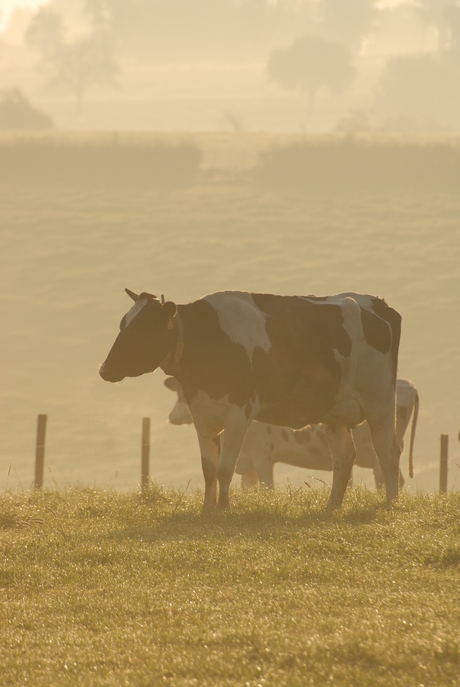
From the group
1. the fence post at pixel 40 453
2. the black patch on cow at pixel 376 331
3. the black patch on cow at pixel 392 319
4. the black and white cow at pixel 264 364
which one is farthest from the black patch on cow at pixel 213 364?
the fence post at pixel 40 453

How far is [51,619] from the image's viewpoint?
6039mm

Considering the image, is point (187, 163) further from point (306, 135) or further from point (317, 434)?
point (317, 434)

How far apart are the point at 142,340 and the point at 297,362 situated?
169 cm

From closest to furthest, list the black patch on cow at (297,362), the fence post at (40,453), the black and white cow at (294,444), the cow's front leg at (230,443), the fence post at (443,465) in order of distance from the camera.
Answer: the cow's front leg at (230,443) → the black patch on cow at (297,362) → the black and white cow at (294,444) → the fence post at (40,453) → the fence post at (443,465)

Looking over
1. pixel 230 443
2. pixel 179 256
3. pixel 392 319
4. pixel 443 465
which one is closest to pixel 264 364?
pixel 230 443

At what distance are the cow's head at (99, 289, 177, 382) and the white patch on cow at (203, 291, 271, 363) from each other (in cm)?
57

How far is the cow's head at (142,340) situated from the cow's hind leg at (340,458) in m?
2.36

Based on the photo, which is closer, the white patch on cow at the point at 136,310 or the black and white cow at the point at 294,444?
the white patch on cow at the point at 136,310

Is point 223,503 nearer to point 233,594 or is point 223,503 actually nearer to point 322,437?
point 233,594

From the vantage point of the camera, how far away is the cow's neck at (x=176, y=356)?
9742mm

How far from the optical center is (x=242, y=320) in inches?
388

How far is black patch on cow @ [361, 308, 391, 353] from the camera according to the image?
34.4 ft

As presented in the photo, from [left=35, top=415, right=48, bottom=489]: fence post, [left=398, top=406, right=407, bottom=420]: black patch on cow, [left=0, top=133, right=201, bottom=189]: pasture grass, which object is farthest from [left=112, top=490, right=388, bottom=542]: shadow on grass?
[left=0, top=133, right=201, bottom=189]: pasture grass

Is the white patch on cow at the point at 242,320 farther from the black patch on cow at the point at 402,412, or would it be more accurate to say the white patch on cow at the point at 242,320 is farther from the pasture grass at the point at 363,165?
the pasture grass at the point at 363,165
